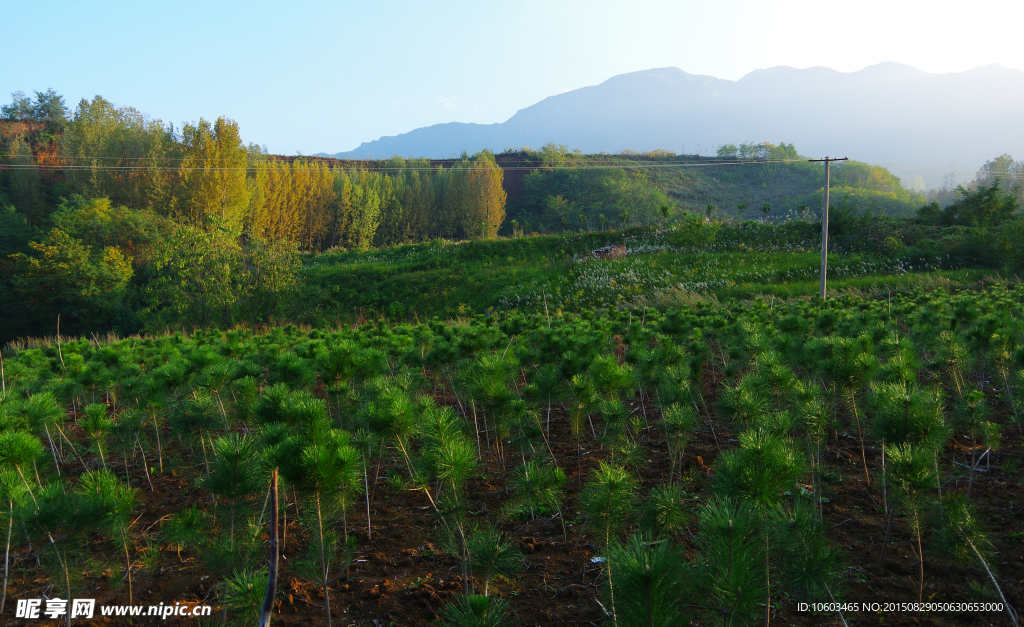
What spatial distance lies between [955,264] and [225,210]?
34.4m

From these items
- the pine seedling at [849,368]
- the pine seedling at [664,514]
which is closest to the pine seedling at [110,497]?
the pine seedling at [664,514]

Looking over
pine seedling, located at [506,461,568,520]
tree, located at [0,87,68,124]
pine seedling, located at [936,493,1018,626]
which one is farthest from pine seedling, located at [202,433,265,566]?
tree, located at [0,87,68,124]

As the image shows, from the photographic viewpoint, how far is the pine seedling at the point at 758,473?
6.56ft

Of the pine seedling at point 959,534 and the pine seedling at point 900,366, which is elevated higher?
the pine seedling at point 900,366

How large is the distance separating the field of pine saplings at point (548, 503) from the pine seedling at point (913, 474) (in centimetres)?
1

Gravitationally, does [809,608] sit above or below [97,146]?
below

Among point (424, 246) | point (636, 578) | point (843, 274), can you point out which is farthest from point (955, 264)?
point (424, 246)

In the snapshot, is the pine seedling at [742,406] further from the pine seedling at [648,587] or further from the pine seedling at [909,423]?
the pine seedling at [648,587]

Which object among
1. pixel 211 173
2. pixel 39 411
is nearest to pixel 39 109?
pixel 211 173

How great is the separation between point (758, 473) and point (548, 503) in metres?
1.33

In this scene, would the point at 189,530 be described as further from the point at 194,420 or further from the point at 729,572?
the point at 729,572

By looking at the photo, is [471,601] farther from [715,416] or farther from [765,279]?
[765,279]

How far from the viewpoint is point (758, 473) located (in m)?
2.01

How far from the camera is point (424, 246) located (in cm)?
3238
